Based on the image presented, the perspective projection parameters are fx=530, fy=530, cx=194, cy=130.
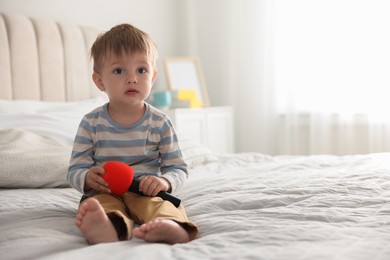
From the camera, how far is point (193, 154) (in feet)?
7.92

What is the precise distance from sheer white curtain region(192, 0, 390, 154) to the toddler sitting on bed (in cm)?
252

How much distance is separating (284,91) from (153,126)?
8.71 feet

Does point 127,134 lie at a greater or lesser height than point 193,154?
greater

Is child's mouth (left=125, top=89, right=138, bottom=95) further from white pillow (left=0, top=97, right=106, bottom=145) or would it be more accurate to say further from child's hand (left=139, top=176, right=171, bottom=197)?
white pillow (left=0, top=97, right=106, bottom=145)

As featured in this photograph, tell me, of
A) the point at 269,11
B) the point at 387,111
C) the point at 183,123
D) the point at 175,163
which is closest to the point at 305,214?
the point at 175,163

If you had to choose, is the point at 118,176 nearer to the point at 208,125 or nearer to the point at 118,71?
the point at 118,71

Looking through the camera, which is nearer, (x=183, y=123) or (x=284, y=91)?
(x=183, y=123)

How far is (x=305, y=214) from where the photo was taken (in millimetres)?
1309

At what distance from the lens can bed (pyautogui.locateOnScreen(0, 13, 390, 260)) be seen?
3.47ft

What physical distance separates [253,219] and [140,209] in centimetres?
28

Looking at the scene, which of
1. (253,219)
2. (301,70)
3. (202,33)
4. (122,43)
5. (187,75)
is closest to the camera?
(253,219)

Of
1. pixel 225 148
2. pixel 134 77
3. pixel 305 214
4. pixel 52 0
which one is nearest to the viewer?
pixel 305 214

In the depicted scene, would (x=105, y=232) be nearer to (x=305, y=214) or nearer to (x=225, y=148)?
(x=305, y=214)

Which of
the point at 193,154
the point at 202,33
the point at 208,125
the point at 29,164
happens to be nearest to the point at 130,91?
the point at 29,164
